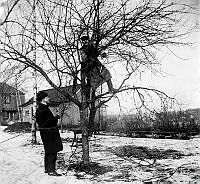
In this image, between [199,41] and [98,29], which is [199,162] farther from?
[98,29]

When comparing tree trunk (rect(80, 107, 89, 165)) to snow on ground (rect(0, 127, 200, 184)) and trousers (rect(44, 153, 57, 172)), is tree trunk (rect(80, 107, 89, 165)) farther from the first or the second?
trousers (rect(44, 153, 57, 172))

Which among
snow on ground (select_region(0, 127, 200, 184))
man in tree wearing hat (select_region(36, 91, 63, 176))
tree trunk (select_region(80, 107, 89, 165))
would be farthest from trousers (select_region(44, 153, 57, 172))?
tree trunk (select_region(80, 107, 89, 165))

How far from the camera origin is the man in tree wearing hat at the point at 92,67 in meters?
3.70

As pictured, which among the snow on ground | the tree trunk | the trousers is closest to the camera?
the snow on ground

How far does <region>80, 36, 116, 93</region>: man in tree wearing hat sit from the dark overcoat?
74cm

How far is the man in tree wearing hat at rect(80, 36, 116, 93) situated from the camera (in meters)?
3.70

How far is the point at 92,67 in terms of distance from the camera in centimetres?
381

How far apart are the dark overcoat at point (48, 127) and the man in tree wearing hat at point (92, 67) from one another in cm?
74

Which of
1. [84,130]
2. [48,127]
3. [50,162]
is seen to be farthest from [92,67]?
[50,162]

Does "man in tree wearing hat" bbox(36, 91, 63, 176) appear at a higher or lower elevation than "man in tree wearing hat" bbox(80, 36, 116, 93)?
lower

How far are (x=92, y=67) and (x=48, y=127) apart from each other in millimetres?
1071

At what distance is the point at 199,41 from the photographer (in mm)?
3213

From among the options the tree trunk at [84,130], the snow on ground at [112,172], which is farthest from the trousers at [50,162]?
the tree trunk at [84,130]

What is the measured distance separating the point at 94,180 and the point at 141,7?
229cm
